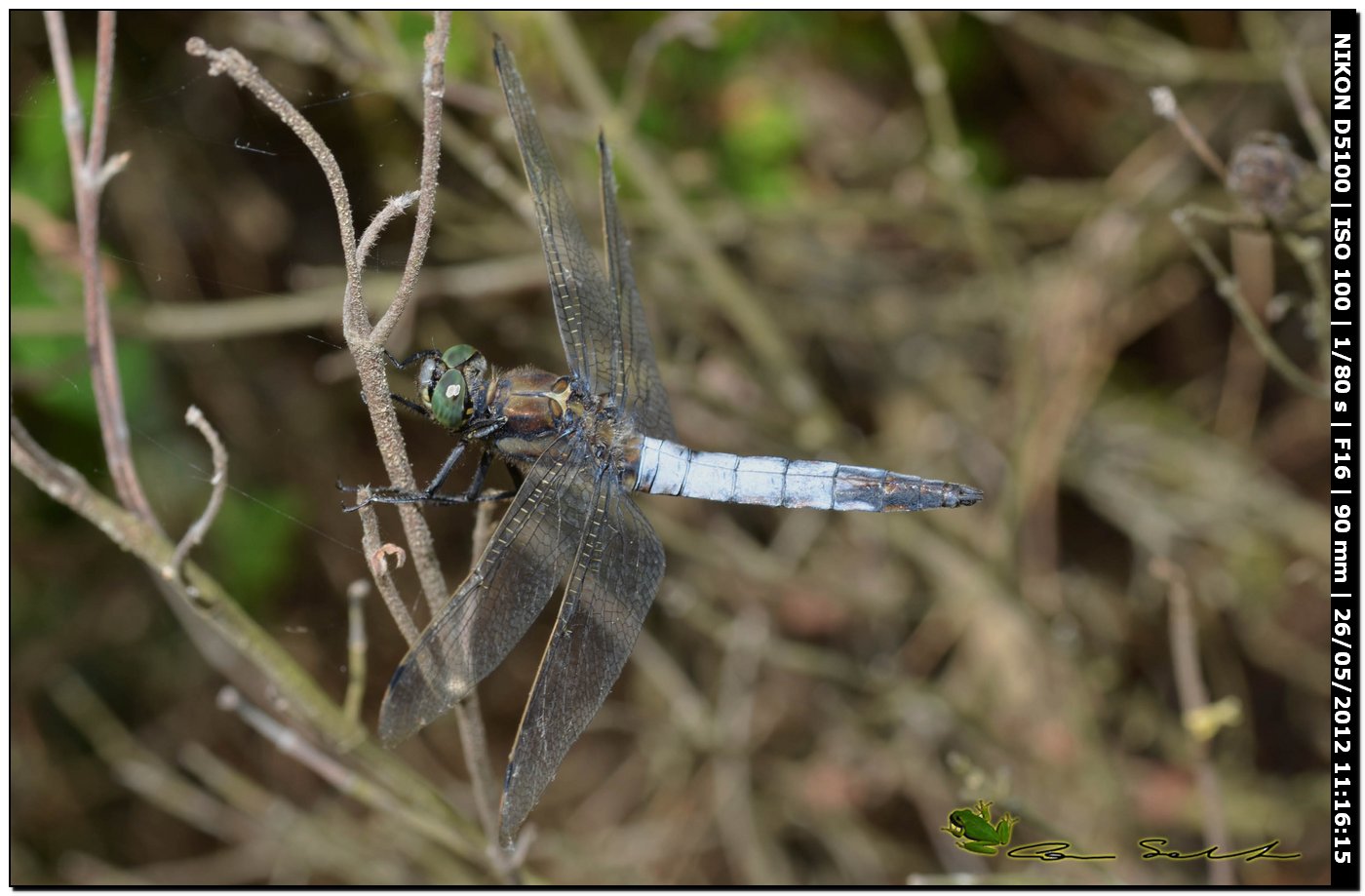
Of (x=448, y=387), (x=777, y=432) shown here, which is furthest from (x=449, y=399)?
(x=777, y=432)

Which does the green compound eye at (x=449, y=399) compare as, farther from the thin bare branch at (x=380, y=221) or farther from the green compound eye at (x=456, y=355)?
the thin bare branch at (x=380, y=221)

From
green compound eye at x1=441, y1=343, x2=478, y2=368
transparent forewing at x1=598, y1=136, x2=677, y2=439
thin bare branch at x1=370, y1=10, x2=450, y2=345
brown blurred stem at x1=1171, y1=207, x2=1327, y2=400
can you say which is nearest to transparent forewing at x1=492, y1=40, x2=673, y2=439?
transparent forewing at x1=598, y1=136, x2=677, y2=439

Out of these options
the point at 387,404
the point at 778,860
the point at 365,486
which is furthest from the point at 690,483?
the point at 778,860

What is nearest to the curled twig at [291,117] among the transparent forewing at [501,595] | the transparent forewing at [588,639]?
the transparent forewing at [501,595]

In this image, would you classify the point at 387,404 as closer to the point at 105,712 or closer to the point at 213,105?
the point at 213,105

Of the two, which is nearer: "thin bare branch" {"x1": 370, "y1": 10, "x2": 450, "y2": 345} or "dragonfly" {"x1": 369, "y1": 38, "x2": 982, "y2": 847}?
"thin bare branch" {"x1": 370, "y1": 10, "x2": 450, "y2": 345}

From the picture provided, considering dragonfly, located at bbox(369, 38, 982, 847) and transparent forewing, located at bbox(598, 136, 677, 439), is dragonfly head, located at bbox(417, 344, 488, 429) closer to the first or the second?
dragonfly, located at bbox(369, 38, 982, 847)

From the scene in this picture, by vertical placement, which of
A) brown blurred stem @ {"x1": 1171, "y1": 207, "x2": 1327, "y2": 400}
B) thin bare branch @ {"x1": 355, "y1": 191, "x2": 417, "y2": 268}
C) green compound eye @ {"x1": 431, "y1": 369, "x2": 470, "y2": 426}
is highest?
thin bare branch @ {"x1": 355, "y1": 191, "x2": 417, "y2": 268}

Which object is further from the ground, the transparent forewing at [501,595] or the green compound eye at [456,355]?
the green compound eye at [456,355]
